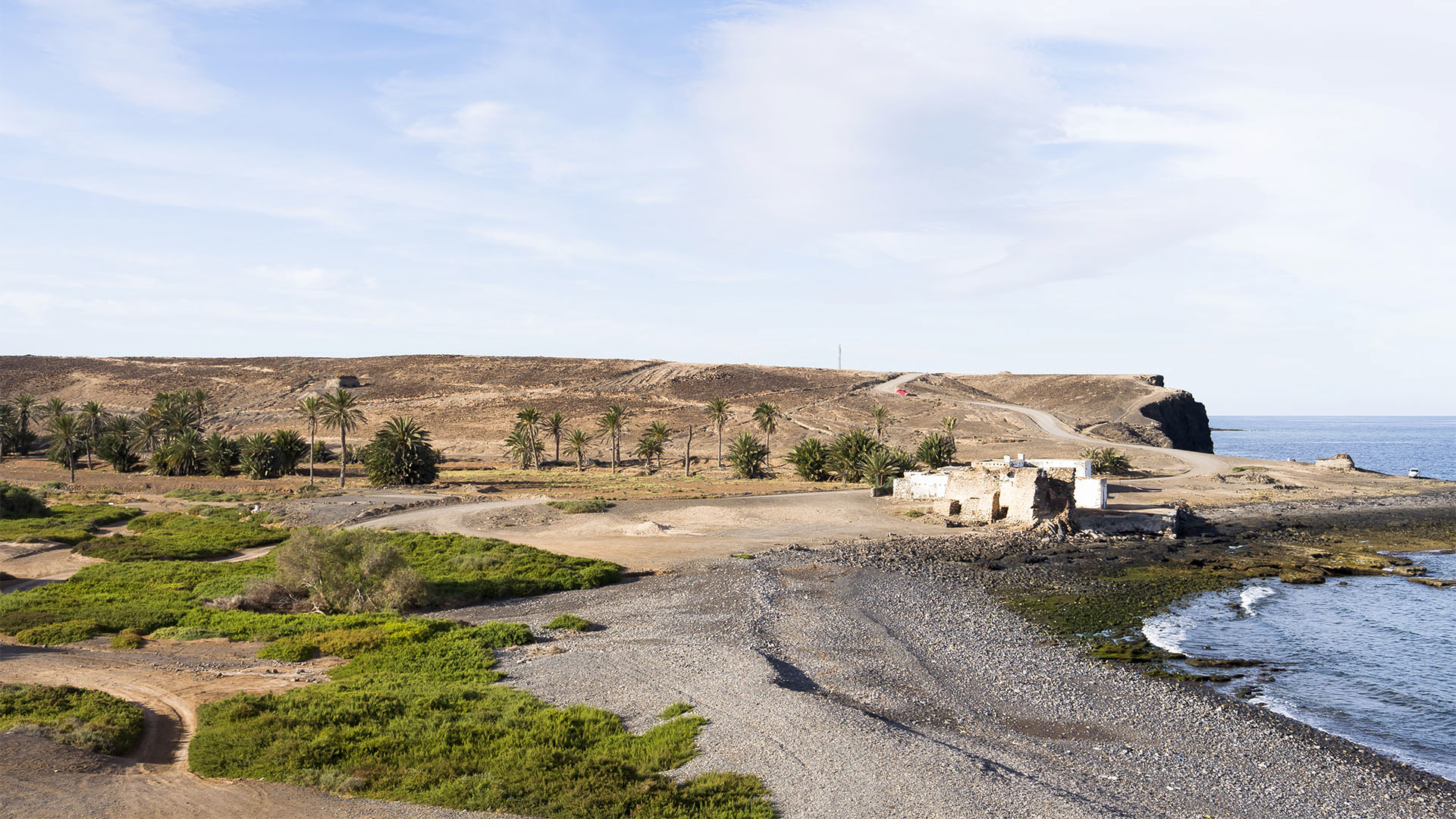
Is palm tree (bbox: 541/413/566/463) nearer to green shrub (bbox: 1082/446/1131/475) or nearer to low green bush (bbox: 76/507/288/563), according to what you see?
low green bush (bbox: 76/507/288/563)

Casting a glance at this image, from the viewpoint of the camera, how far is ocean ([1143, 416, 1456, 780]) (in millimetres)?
19688

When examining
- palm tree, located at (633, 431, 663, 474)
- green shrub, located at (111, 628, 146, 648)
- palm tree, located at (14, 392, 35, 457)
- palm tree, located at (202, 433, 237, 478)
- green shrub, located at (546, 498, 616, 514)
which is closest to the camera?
green shrub, located at (111, 628, 146, 648)

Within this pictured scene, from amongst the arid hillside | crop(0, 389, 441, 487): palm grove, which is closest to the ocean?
crop(0, 389, 441, 487): palm grove

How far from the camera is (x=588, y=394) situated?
122m

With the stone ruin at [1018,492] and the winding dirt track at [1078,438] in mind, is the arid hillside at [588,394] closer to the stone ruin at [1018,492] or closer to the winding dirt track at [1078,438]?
the winding dirt track at [1078,438]

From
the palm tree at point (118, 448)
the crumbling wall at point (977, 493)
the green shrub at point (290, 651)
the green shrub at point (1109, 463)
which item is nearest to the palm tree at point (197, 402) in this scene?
the palm tree at point (118, 448)

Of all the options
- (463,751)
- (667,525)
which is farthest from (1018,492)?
(463,751)

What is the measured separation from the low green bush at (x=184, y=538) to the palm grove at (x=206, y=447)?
11.9m

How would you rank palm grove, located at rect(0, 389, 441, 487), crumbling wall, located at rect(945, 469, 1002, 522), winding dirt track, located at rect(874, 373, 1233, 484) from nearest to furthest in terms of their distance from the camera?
crumbling wall, located at rect(945, 469, 1002, 522) < palm grove, located at rect(0, 389, 441, 487) < winding dirt track, located at rect(874, 373, 1233, 484)

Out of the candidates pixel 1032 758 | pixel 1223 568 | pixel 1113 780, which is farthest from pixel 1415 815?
pixel 1223 568

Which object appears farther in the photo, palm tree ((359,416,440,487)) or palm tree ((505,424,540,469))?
palm tree ((505,424,540,469))

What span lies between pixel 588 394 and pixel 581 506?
7288 cm

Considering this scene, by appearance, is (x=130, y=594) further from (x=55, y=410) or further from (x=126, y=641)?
(x=55, y=410)

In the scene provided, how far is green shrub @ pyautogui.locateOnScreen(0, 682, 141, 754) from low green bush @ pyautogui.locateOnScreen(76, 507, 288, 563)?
934 inches
